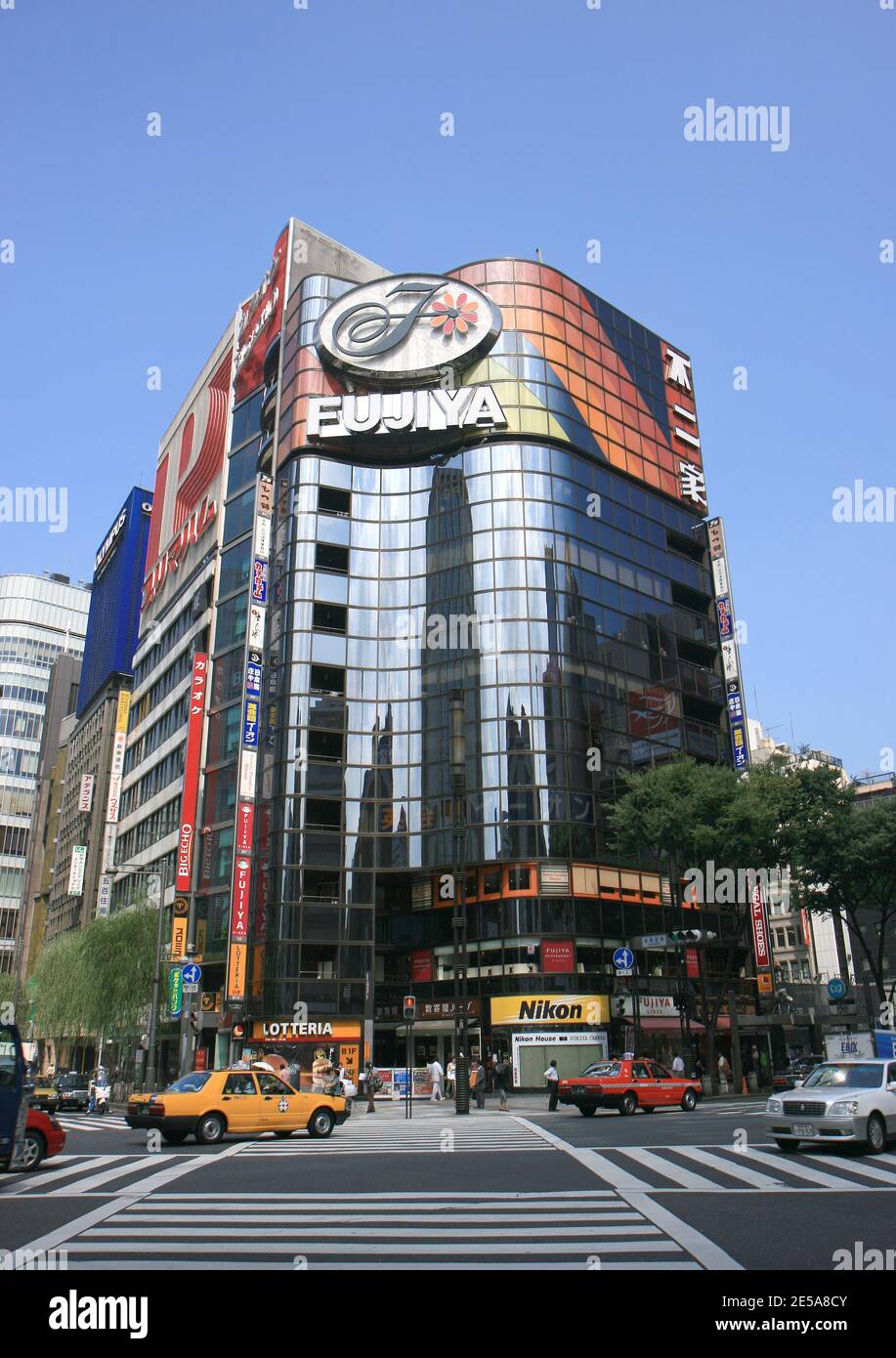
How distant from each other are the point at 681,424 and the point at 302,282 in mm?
25937

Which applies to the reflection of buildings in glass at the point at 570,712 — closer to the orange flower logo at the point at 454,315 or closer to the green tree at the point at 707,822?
the green tree at the point at 707,822

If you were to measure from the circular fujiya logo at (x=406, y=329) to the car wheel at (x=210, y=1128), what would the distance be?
45.7 metres

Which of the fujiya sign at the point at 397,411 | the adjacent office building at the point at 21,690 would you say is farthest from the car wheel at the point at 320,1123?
the adjacent office building at the point at 21,690

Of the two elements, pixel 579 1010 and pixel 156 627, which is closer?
pixel 579 1010

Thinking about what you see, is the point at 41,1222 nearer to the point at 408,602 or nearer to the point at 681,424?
the point at 408,602

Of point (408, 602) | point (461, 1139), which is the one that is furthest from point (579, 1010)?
point (461, 1139)

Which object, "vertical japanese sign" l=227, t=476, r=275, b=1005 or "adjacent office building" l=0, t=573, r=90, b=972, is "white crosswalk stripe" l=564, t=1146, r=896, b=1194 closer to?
"vertical japanese sign" l=227, t=476, r=275, b=1005

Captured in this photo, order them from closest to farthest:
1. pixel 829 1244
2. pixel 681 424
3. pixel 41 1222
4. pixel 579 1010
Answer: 1. pixel 829 1244
2. pixel 41 1222
3. pixel 579 1010
4. pixel 681 424

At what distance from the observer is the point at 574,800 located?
5194 cm

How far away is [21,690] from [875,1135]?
141365mm

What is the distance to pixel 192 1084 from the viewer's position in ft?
72.3

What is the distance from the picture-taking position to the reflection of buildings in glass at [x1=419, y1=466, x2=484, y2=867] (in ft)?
173

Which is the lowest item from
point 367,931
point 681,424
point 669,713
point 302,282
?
point 367,931

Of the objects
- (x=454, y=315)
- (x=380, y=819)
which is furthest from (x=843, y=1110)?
(x=454, y=315)
